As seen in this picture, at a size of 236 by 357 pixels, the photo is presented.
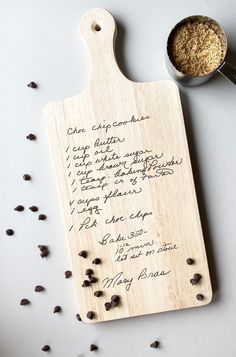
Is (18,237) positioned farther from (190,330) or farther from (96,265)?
(190,330)

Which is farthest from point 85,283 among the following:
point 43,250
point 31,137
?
point 31,137

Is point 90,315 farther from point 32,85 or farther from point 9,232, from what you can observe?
point 32,85

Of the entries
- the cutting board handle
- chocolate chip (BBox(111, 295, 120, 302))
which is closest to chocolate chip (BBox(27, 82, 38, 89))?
the cutting board handle

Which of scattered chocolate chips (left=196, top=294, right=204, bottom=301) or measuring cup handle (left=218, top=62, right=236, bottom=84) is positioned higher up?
measuring cup handle (left=218, top=62, right=236, bottom=84)

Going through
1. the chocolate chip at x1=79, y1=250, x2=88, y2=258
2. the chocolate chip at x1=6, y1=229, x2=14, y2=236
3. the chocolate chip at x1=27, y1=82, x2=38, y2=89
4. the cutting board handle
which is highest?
the cutting board handle

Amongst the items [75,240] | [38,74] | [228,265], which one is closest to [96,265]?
[75,240]

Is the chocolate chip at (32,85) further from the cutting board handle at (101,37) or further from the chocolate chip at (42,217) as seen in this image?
the chocolate chip at (42,217)

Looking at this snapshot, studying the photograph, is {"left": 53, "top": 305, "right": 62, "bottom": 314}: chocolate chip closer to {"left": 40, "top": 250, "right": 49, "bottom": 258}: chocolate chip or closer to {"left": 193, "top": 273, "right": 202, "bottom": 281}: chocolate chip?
{"left": 40, "top": 250, "right": 49, "bottom": 258}: chocolate chip
